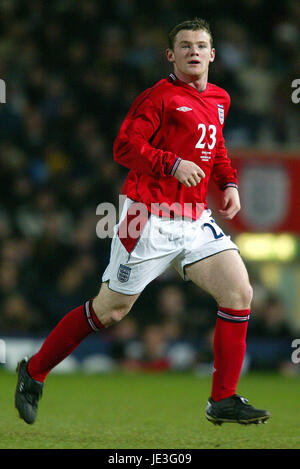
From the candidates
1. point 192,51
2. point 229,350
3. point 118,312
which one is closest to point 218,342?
point 229,350

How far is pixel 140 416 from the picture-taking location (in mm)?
5730

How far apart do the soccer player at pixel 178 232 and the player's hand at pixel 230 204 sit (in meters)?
0.12

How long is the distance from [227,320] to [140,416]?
4.75 feet

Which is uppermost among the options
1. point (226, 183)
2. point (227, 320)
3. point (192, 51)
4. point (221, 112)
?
point (192, 51)

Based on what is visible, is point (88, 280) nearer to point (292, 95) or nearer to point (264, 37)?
point (292, 95)

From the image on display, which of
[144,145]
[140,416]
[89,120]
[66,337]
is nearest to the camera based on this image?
[144,145]

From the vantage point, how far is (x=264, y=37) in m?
12.9

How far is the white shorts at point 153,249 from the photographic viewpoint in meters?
4.50

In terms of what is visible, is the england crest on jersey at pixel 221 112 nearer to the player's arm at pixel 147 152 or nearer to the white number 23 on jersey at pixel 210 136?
the white number 23 on jersey at pixel 210 136

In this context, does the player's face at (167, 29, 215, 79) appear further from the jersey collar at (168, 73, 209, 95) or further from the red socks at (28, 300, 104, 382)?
the red socks at (28, 300, 104, 382)

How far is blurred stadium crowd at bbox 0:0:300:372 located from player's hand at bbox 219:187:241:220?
5.23 m

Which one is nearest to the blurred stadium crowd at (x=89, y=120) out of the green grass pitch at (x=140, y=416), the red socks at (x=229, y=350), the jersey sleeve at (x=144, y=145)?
the green grass pitch at (x=140, y=416)

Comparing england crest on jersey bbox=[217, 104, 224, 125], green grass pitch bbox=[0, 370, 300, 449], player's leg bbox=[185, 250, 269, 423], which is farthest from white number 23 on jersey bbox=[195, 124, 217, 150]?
green grass pitch bbox=[0, 370, 300, 449]

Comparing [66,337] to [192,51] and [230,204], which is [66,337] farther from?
[192,51]
